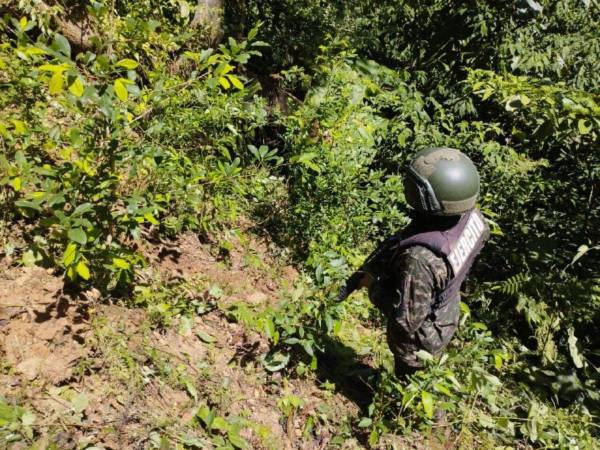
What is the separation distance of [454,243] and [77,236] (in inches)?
81.7

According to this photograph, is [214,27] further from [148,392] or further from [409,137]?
[148,392]

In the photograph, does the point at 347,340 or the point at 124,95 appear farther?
the point at 347,340

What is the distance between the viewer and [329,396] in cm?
337

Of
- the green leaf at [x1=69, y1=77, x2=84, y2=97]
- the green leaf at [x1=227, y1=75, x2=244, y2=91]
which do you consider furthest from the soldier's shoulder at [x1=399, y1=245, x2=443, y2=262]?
the green leaf at [x1=69, y1=77, x2=84, y2=97]

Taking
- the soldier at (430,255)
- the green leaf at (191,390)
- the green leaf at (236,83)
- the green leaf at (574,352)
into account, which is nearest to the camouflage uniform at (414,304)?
the soldier at (430,255)

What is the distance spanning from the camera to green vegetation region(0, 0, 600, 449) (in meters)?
2.84

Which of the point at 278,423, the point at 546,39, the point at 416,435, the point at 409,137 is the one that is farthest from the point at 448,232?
Result: the point at 546,39

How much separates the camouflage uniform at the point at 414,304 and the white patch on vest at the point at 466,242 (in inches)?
3.0

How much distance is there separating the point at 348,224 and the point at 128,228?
6.98 ft

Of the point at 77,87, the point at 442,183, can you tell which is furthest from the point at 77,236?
the point at 442,183

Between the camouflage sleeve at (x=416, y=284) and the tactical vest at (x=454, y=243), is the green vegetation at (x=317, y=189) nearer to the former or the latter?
the camouflage sleeve at (x=416, y=284)

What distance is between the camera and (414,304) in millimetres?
2766

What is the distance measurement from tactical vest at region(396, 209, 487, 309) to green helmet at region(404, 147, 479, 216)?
0.15m

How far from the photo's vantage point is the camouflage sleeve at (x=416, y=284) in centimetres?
272
